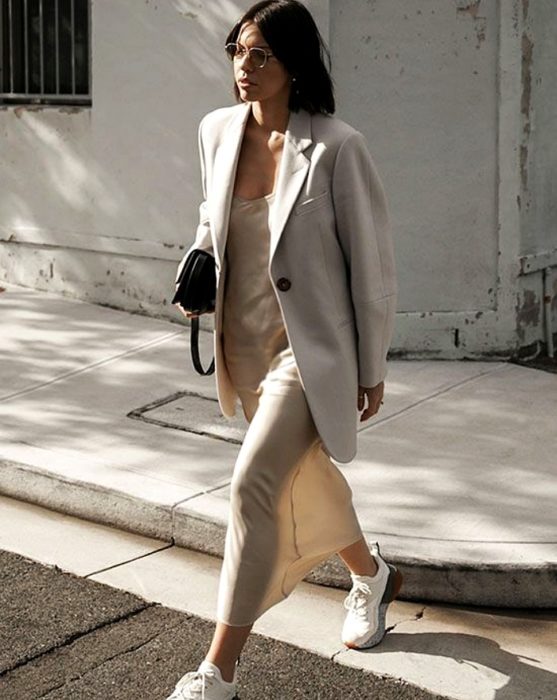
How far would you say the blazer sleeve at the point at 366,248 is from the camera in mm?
4434

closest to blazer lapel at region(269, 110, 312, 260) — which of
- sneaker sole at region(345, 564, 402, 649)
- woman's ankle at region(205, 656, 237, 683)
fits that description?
woman's ankle at region(205, 656, 237, 683)

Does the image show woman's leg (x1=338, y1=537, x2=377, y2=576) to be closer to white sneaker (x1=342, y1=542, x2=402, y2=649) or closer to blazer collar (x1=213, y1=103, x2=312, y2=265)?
white sneaker (x1=342, y1=542, x2=402, y2=649)

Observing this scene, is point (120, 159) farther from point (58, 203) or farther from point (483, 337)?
point (483, 337)

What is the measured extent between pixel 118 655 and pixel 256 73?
1.95 m

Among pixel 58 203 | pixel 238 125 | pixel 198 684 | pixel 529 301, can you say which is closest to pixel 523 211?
pixel 529 301

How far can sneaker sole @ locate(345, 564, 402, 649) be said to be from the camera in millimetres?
4941

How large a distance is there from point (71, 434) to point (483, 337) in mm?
2607

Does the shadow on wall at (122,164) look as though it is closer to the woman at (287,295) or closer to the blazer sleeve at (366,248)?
the woman at (287,295)

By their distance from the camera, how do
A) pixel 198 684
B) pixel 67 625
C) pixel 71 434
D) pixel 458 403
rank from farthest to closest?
pixel 458 403, pixel 71 434, pixel 67 625, pixel 198 684

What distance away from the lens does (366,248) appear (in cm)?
445

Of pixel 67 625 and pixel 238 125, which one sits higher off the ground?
pixel 238 125

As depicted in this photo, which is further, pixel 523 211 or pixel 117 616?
pixel 523 211

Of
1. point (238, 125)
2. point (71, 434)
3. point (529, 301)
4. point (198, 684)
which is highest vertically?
point (238, 125)

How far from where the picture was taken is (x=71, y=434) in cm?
705
